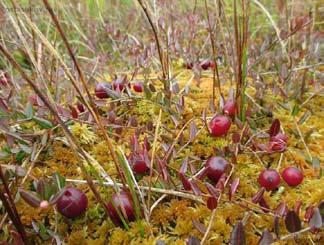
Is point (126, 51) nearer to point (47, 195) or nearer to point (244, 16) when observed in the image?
point (244, 16)

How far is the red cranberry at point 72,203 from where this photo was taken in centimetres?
120

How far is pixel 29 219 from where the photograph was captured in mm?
1261

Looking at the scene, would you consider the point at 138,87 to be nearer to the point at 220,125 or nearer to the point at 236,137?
the point at 220,125

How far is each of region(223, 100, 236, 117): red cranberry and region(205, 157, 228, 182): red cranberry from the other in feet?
1.18

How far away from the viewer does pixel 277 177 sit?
133 cm

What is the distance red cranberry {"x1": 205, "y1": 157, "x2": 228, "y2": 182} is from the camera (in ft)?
4.35

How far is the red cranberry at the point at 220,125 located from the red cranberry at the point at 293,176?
12.2 inches

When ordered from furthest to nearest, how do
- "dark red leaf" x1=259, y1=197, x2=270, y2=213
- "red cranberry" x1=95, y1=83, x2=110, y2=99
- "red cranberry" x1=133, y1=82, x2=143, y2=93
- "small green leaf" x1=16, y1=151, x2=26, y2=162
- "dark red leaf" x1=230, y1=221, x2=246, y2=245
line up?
"red cranberry" x1=133, y1=82, x2=143, y2=93, "red cranberry" x1=95, y1=83, x2=110, y2=99, "small green leaf" x1=16, y1=151, x2=26, y2=162, "dark red leaf" x1=259, y1=197, x2=270, y2=213, "dark red leaf" x1=230, y1=221, x2=246, y2=245

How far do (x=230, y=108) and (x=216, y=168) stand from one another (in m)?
0.40

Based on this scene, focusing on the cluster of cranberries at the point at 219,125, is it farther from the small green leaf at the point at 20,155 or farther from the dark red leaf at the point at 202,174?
the small green leaf at the point at 20,155

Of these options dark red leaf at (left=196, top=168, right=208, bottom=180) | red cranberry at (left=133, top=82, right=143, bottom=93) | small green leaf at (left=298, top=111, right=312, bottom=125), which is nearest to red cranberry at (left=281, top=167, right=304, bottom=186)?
dark red leaf at (left=196, top=168, right=208, bottom=180)

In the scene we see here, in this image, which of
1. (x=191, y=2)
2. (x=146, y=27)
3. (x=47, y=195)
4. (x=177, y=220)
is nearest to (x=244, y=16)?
(x=177, y=220)

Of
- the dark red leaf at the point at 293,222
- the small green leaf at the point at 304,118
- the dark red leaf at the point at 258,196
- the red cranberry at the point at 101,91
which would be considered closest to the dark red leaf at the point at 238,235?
the dark red leaf at the point at 293,222

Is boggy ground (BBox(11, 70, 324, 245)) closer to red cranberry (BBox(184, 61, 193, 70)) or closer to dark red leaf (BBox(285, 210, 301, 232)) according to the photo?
dark red leaf (BBox(285, 210, 301, 232))
